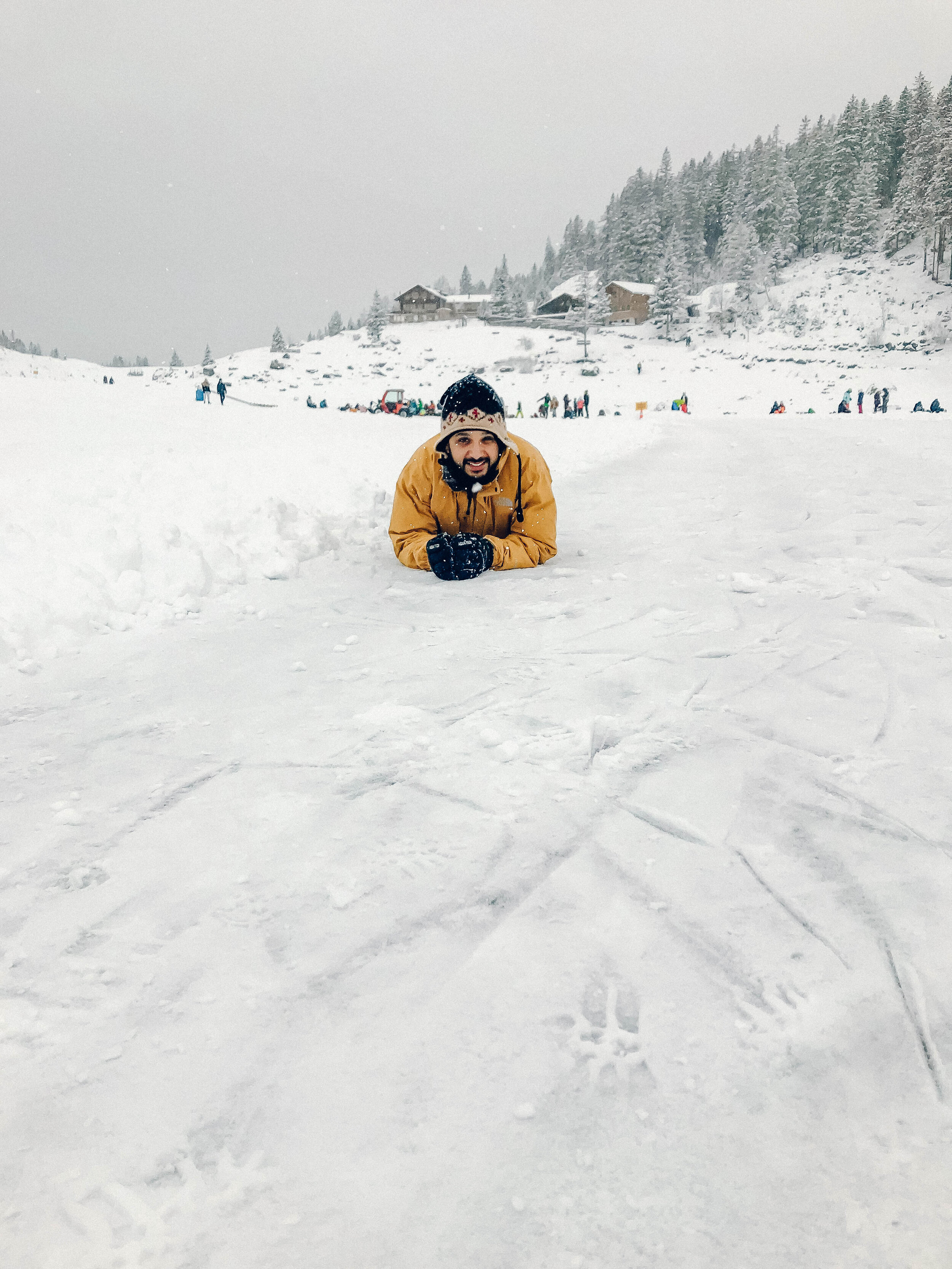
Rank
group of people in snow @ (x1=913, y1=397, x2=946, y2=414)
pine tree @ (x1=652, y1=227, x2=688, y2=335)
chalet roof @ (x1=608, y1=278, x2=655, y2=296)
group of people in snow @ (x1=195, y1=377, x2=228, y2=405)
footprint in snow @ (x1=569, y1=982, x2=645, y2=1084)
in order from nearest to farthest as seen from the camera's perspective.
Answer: footprint in snow @ (x1=569, y1=982, x2=645, y2=1084) < group of people in snow @ (x1=195, y1=377, x2=228, y2=405) < group of people in snow @ (x1=913, y1=397, x2=946, y2=414) < pine tree @ (x1=652, y1=227, x2=688, y2=335) < chalet roof @ (x1=608, y1=278, x2=655, y2=296)

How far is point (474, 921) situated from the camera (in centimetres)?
157

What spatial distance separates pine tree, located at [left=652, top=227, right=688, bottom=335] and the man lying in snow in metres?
68.7

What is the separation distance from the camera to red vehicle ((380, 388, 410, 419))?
103ft

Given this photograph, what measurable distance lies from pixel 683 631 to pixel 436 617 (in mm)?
1293

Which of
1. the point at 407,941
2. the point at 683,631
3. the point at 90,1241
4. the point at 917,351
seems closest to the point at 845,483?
the point at 683,631

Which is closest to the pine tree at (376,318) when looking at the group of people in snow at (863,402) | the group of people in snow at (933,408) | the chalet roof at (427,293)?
the chalet roof at (427,293)

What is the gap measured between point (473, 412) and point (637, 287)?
7797cm

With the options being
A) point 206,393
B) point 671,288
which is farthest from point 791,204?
point 206,393

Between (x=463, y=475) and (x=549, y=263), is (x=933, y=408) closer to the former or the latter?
(x=463, y=475)

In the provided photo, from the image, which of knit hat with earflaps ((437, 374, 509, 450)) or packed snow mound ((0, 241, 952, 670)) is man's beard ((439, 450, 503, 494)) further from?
packed snow mound ((0, 241, 952, 670))

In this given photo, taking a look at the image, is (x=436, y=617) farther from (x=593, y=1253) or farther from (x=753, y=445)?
(x=753, y=445)

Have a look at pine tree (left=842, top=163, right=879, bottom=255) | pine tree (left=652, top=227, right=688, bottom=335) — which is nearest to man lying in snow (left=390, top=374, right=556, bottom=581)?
pine tree (left=652, top=227, right=688, bottom=335)

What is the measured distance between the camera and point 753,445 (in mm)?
11773

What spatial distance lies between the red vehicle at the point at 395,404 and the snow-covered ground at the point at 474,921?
28528 millimetres
